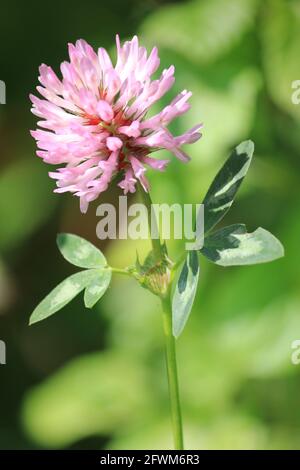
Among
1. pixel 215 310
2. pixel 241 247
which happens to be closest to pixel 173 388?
pixel 241 247

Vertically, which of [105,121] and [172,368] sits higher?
[105,121]

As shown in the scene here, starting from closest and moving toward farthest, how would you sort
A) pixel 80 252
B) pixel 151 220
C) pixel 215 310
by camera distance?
pixel 151 220, pixel 80 252, pixel 215 310

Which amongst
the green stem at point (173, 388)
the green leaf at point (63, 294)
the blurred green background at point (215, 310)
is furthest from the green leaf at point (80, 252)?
the blurred green background at point (215, 310)

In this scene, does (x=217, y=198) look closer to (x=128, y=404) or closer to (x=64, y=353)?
(x=128, y=404)

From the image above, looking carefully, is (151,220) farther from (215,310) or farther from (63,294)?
(215,310)

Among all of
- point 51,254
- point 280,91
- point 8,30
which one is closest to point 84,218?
point 51,254

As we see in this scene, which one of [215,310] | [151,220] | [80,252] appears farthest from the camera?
[215,310]

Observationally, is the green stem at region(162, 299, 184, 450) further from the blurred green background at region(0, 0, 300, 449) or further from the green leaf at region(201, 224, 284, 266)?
the blurred green background at region(0, 0, 300, 449)
